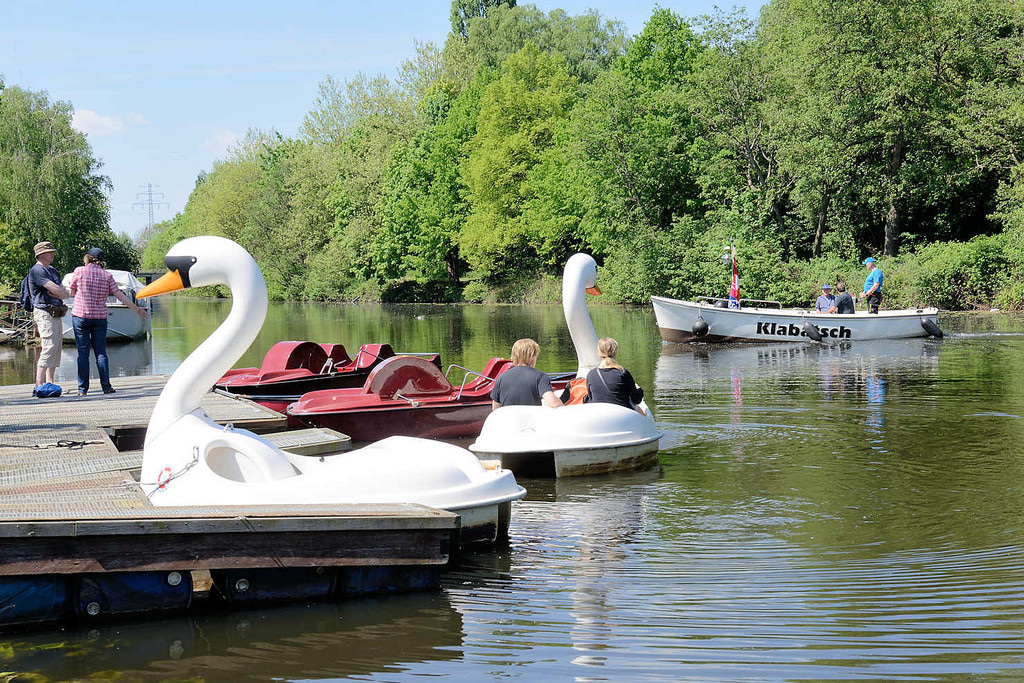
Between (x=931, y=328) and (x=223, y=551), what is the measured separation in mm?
24969

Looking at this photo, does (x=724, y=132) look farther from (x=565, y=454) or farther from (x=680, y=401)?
(x=565, y=454)

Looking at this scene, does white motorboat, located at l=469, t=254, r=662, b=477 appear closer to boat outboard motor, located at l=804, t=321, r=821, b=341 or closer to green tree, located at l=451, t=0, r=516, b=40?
boat outboard motor, located at l=804, t=321, r=821, b=341

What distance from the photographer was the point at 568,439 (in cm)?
1055

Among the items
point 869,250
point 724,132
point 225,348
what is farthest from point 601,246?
point 225,348

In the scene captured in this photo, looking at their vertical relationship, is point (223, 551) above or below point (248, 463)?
below

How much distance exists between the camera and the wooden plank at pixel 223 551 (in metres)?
6.12

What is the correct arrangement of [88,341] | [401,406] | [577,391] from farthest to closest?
[88,341] → [401,406] → [577,391]

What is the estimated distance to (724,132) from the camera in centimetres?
4647

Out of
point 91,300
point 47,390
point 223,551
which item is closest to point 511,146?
point 91,300

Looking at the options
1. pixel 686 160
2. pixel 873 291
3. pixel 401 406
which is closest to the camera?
pixel 401 406

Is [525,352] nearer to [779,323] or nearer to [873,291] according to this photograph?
[779,323]

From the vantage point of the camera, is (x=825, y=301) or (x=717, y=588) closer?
(x=717, y=588)

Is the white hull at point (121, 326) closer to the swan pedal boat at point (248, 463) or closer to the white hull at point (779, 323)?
the white hull at point (779, 323)

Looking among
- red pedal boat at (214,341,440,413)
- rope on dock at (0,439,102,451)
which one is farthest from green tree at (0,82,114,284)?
rope on dock at (0,439,102,451)
